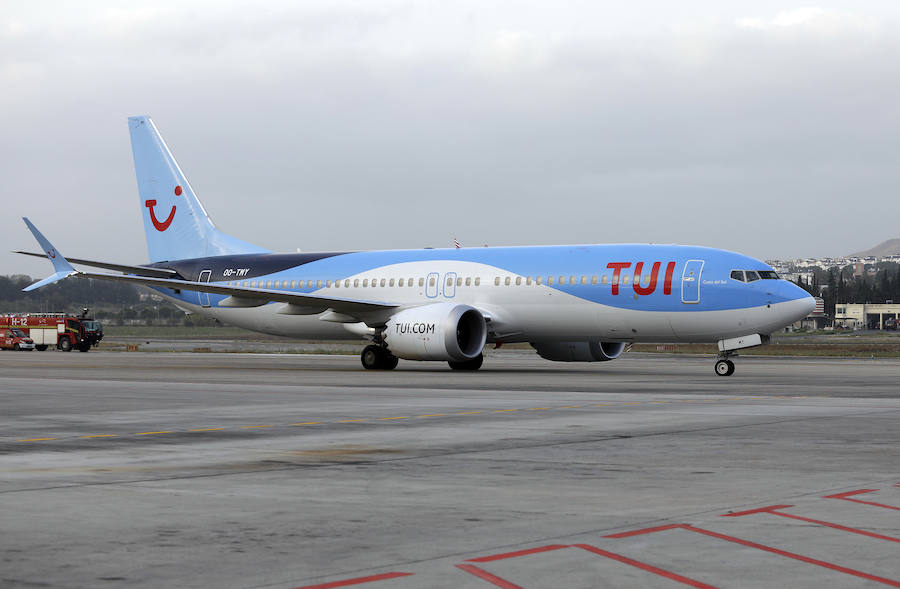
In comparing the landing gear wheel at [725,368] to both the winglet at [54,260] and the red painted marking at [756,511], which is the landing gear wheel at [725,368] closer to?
the winglet at [54,260]

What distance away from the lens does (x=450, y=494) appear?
9031 millimetres

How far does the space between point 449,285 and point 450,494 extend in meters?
27.8

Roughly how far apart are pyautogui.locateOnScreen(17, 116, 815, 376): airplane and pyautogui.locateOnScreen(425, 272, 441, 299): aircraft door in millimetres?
46

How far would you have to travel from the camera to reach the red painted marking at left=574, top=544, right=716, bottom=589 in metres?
5.82

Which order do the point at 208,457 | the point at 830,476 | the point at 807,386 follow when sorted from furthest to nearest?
1. the point at 807,386
2. the point at 208,457
3. the point at 830,476

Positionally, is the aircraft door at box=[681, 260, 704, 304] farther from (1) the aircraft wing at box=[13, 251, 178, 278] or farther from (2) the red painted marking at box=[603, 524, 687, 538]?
(2) the red painted marking at box=[603, 524, 687, 538]

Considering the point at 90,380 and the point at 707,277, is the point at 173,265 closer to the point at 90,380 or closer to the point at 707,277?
the point at 90,380

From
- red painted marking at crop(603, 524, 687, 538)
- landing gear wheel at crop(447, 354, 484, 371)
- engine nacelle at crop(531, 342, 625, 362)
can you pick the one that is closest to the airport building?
engine nacelle at crop(531, 342, 625, 362)

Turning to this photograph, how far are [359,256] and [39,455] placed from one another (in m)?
28.6

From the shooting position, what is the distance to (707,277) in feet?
105

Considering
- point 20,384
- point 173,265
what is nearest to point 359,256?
point 173,265

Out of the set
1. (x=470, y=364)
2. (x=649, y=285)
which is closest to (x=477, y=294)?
(x=470, y=364)

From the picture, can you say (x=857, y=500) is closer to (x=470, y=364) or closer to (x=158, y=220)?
(x=470, y=364)

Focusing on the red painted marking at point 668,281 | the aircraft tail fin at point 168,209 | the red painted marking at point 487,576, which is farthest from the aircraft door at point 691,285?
the red painted marking at point 487,576
